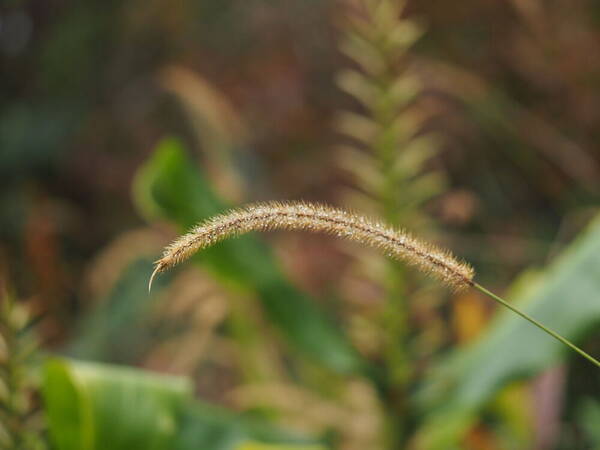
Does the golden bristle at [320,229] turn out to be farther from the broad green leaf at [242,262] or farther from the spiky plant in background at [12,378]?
the broad green leaf at [242,262]

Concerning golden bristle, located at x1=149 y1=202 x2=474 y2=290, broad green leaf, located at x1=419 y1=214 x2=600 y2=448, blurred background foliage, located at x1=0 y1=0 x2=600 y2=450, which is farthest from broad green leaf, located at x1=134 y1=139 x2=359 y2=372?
golden bristle, located at x1=149 y1=202 x2=474 y2=290

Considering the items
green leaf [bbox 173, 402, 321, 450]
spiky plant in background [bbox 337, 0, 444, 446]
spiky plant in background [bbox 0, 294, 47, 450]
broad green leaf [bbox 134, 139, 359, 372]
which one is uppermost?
spiky plant in background [bbox 337, 0, 444, 446]

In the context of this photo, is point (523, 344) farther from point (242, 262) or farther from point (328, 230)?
point (328, 230)

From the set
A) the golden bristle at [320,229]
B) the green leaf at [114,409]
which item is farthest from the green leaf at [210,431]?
the golden bristle at [320,229]

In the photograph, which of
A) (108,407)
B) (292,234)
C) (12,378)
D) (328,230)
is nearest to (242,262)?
(108,407)

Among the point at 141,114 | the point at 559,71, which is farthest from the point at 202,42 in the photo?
the point at 559,71

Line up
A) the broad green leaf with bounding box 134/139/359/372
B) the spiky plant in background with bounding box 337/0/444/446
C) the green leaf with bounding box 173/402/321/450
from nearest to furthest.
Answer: the green leaf with bounding box 173/402/321/450 → the broad green leaf with bounding box 134/139/359/372 → the spiky plant in background with bounding box 337/0/444/446

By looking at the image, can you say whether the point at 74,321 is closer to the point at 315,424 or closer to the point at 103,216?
the point at 103,216

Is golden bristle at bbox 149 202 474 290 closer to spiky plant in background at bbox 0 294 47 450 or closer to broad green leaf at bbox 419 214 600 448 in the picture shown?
spiky plant in background at bbox 0 294 47 450
